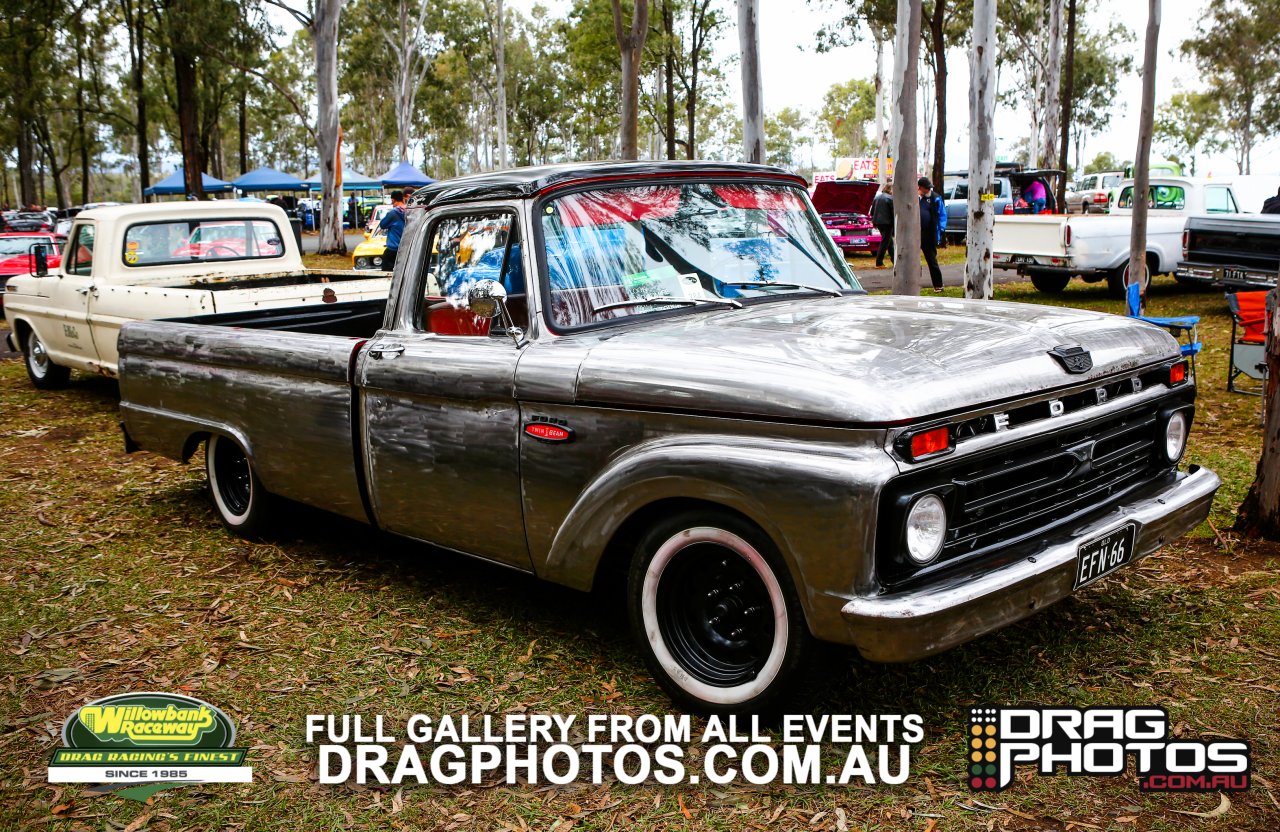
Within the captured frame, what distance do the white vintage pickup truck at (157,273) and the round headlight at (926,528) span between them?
631 centimetres

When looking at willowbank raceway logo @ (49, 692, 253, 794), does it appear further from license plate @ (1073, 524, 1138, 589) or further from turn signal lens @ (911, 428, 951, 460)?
license plate @ (1073, 524, 1138, 589)

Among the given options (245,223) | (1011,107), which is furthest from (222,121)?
(245,223)

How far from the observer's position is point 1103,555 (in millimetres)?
3477

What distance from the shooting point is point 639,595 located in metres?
3.60

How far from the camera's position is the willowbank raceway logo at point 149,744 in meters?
3.46

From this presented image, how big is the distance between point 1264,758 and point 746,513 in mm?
1775

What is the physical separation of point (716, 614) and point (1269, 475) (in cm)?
301

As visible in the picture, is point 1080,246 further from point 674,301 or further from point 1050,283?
point 674,301

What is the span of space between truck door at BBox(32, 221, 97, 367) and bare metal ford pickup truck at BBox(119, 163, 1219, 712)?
5478mm

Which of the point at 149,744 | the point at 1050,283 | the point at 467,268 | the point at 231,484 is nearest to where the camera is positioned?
the point at 149,744

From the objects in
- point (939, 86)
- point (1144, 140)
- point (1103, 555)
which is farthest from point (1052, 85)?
point (1103, 555)

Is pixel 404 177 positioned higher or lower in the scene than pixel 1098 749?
higher

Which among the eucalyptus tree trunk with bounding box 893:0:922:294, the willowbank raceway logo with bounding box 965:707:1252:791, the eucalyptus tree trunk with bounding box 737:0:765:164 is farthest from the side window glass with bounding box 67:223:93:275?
the willowbank raceway logo with bounding box 965:707:1252:791

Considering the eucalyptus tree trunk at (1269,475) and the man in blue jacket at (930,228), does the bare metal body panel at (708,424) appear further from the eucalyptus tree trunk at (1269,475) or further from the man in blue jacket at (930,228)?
the man in blue jacket at (930,228)
